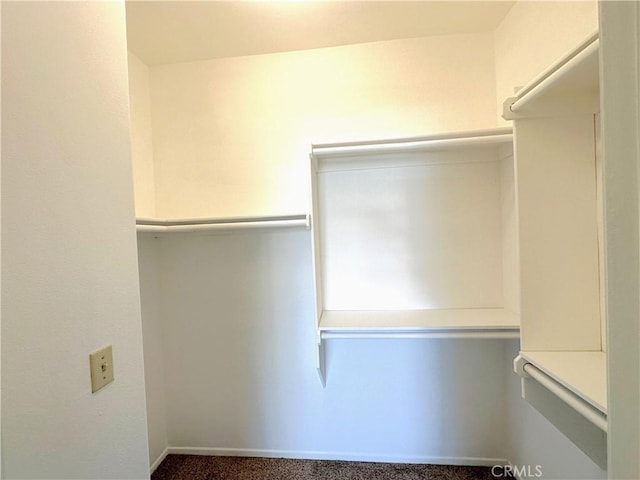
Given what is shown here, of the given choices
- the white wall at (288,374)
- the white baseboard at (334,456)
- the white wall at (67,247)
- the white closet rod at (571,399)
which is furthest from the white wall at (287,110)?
the white baseboard at (334,456)

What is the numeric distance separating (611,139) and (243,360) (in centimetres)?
202

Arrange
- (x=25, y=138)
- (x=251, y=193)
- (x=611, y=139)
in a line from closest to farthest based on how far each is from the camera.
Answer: (x=611, y=139), (x=25, y=138), (x=251, y=193)

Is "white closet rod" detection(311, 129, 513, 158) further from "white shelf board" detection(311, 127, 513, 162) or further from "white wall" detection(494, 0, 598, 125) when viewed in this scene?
"white wall" detection(494, 0, 598, 125)

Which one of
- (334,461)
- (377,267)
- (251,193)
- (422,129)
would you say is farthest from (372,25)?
A: (334,461)

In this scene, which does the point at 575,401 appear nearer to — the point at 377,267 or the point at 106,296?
the point at 377,267

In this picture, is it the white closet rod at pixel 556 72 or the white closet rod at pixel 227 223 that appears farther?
the white closet rod at pixel 227 223

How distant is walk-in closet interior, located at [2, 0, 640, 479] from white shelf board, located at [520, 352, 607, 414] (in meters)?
0.01

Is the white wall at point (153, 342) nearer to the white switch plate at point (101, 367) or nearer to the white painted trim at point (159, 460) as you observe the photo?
the white painted trim at point (159, 460)

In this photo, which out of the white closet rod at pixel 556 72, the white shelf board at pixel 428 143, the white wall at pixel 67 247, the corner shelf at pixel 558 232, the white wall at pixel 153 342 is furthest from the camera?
the white wall at pixel 153 342

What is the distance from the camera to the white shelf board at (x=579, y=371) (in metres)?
0.79

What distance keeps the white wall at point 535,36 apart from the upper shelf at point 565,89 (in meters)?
0.15

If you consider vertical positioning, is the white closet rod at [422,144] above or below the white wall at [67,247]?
above

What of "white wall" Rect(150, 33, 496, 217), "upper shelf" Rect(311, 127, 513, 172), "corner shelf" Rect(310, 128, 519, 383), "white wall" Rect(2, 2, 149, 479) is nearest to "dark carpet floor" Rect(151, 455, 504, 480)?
"corner shelf" Rect(310, 128, 519, 383)

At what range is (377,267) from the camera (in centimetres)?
182
